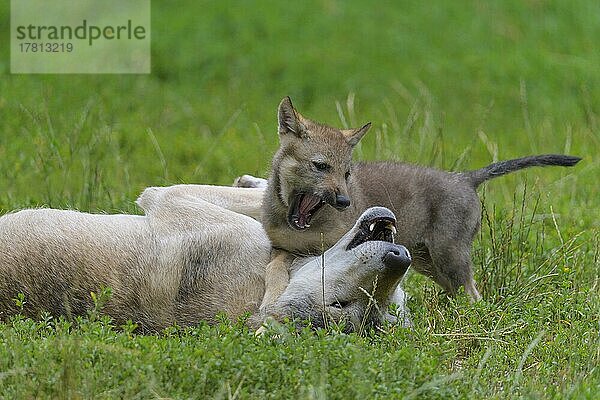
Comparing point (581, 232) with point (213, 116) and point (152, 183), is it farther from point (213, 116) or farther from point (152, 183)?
point (213, 116)

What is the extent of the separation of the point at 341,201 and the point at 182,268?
37.5 inches

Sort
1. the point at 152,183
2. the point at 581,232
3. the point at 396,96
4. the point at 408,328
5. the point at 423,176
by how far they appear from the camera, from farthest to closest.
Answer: the point at 396,96
the point at 152,183
the point at 581,232
the point at 423,176
the point at 408,328

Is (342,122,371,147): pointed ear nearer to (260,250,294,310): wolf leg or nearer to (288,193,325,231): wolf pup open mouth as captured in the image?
(288,193,325,231): wolf pup open mouth

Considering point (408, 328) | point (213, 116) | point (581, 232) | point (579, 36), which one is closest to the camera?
point (408, 328)

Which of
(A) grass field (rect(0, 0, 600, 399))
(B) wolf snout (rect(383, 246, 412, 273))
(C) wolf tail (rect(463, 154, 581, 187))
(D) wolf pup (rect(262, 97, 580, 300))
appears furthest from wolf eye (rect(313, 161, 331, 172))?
(C) wolf tail (rect(463, 154, 581, 187))

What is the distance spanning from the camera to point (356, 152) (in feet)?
33.7

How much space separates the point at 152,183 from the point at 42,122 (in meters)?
1.26

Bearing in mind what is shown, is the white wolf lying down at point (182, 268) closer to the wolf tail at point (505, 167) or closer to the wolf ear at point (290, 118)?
the wolf ear at point (290, 118)

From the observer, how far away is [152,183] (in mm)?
10773

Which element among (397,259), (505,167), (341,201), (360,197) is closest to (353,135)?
(360,197)

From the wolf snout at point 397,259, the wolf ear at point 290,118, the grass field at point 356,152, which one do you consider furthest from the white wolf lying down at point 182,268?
the wolf ear at point 290,118

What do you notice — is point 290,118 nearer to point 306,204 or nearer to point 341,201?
point 306,204

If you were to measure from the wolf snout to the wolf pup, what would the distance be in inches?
21.2

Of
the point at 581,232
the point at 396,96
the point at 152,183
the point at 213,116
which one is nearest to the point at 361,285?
the point at 581,232
